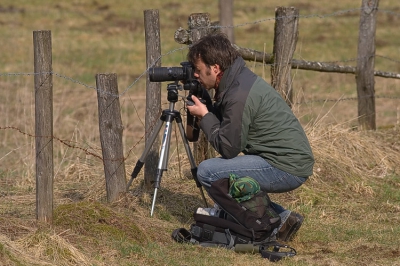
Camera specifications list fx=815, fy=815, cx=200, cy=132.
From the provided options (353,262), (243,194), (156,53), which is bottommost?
(353,262)


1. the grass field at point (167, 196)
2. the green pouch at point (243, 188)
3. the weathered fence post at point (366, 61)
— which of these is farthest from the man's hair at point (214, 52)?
the weathered fence post at point (366, 61)

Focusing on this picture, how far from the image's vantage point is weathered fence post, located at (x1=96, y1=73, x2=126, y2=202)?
641 cm

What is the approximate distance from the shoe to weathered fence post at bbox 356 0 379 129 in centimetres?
382

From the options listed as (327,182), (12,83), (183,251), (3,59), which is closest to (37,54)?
(183,251)

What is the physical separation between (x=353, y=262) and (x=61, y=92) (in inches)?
352

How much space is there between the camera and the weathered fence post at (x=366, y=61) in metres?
9.62

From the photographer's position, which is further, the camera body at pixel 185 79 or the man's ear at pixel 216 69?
the camera body at pixel 185 79

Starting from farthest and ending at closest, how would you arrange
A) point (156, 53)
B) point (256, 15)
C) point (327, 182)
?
point (256, 15), point (327, 182), point (156, 53)

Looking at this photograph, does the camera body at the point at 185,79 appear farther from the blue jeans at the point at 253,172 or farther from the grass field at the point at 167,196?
the grass field at the point at 167,196

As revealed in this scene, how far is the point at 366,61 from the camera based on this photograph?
382 inches

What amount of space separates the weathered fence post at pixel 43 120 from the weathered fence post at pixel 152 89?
1.27 meters

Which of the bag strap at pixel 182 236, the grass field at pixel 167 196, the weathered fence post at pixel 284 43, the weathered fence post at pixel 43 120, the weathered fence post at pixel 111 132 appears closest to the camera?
the grass field at pixel 167 196

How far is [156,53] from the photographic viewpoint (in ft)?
22.7

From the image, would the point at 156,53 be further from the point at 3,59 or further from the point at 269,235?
the point at 3,59
